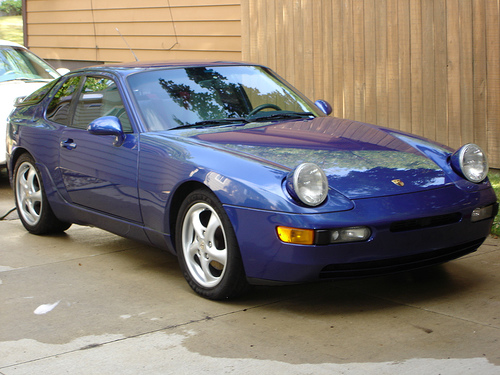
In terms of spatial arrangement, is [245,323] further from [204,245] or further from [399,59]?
[399,59]

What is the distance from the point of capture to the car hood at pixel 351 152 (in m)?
4.12

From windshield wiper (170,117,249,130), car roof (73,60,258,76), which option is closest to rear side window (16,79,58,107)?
car roof (73,60,258,76)

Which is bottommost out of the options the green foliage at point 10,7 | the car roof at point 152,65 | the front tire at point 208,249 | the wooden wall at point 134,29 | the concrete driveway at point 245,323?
the concrete driveway at point 245,323

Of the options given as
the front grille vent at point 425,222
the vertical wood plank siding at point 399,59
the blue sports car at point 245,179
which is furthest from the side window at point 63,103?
the vertical wood plank siding at point 399,59

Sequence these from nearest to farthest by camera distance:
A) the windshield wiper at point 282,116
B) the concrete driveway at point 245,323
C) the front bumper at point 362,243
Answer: the concrete driveway at point 245,323 → the front bumper at point 362,243 → the windshield wiper at point 282,116

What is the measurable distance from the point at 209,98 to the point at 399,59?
428cm

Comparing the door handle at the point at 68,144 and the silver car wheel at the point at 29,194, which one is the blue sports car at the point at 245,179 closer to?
the door handle at the point at 68,144

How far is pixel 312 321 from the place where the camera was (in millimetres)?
4027

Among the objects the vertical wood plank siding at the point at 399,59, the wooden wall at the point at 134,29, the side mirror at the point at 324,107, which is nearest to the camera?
the side mirror at the point at 324,107

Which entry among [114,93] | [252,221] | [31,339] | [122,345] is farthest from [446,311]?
[114,93]

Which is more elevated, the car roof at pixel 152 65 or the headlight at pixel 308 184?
the car roof at pixel 152 65

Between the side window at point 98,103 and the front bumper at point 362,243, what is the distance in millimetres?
1555

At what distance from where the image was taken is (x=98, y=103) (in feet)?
18.3

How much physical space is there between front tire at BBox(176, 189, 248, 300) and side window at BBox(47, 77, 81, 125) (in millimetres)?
1869
